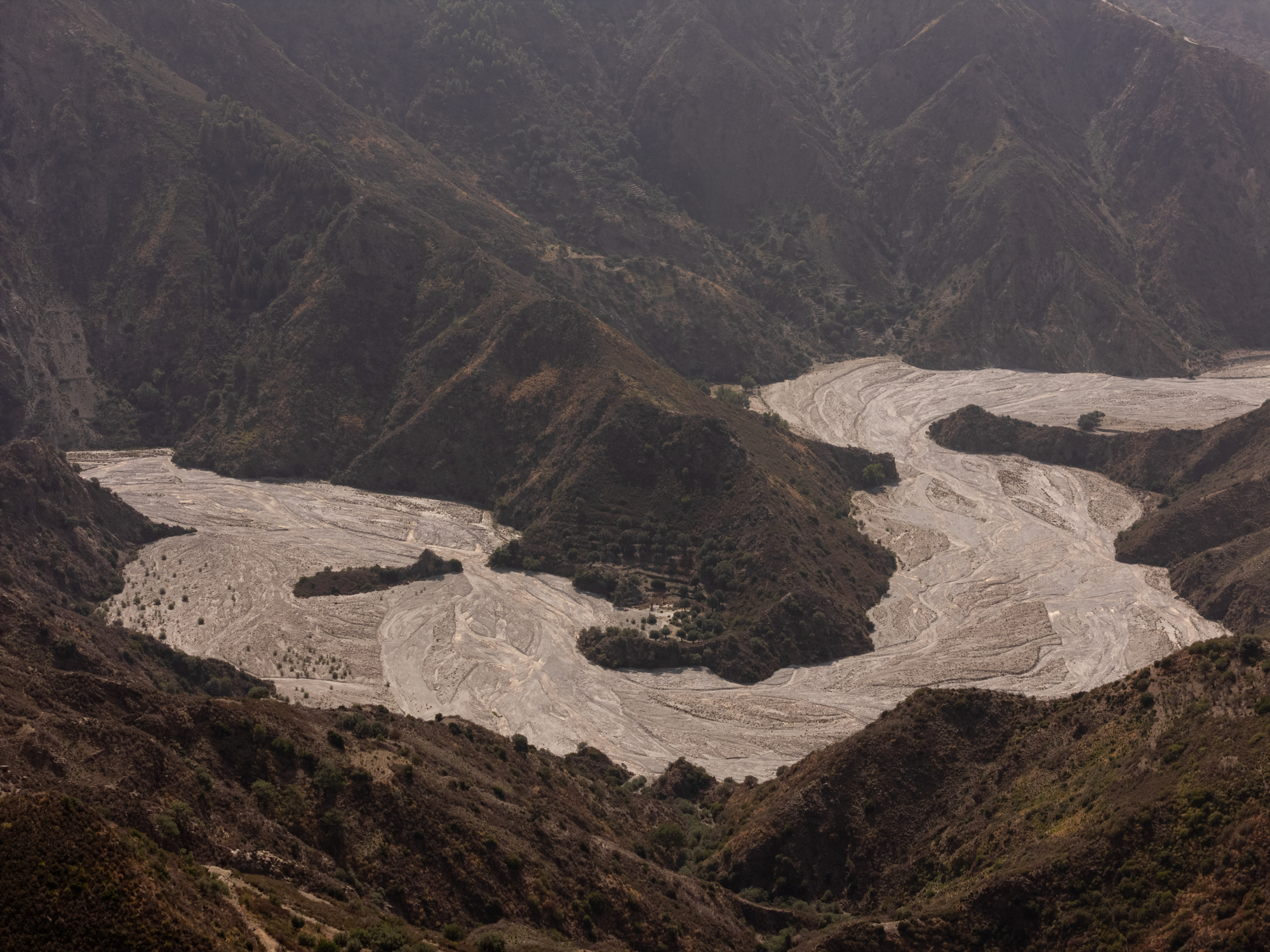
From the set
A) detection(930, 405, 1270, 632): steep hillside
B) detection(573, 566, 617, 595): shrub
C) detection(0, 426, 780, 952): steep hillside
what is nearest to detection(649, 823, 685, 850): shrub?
detection(0, 426, 780, 952): steep hillside

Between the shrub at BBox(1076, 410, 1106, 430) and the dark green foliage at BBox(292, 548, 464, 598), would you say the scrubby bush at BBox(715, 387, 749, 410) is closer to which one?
the shrub at BBox(1076, 410, 1106, 430)

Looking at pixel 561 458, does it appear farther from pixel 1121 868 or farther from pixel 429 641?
pixel 1121 868

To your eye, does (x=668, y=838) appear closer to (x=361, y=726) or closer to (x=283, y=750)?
(x=361, y=726)

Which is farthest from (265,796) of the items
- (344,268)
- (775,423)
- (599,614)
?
(344,268)

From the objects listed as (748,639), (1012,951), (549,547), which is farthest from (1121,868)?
(549,547)

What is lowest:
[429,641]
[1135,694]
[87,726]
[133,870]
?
[429,641]

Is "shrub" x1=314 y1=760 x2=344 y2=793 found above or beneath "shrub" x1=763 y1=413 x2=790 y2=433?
beneath

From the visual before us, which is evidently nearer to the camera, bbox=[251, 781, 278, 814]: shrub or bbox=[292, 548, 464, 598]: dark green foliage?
bbox=[251, 781, 278, 814]: shrub
